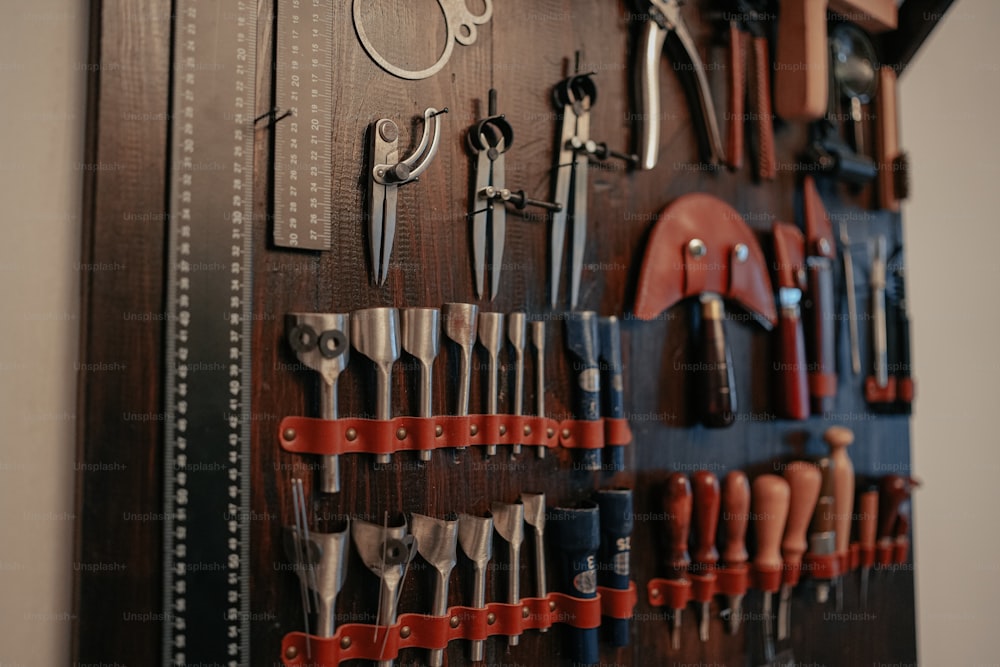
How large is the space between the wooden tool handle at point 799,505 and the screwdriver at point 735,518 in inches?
5.3

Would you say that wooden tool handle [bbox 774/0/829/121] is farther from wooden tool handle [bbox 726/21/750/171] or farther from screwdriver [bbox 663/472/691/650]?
screwdriver [bbox 663/472/691/650]

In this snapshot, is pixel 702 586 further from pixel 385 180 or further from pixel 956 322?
pixel 956 322

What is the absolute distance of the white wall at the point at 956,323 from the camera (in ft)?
7.86

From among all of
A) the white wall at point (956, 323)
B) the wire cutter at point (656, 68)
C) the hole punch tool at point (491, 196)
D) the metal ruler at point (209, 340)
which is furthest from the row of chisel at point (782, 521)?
the metal ruler at point (209, 340)

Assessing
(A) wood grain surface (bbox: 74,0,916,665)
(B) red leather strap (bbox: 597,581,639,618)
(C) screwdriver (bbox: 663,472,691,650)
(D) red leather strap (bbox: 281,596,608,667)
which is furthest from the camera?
(C) screwdriver (bbox: 663,472,691,650)

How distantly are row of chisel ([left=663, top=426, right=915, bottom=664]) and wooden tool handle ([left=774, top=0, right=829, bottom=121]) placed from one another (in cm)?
78

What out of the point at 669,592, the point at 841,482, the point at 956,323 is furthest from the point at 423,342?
the point at 956,323

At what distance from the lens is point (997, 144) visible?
2469 millimetres

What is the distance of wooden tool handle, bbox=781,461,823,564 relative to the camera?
1.95m

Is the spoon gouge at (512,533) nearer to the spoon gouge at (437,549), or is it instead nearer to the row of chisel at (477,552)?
the row of chisel at (477,552)

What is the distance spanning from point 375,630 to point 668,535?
693 millimetres

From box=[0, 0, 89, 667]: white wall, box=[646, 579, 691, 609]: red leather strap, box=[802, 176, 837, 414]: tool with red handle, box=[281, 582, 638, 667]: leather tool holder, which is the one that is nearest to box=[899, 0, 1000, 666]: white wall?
box=[802, 176, 837, 414]: tool with red handle

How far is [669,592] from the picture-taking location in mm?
1814

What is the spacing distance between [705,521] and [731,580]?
0.54ft
